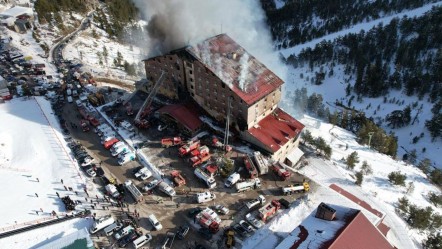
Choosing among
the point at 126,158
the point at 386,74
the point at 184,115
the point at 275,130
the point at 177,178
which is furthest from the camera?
the point at 386,74

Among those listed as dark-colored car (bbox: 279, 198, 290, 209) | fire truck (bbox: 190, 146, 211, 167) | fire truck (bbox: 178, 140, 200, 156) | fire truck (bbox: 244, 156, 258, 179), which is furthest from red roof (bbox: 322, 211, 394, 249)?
fire truck (bbox: 178, 140, 200, 156)

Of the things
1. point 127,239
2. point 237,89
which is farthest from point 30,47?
point 127,239

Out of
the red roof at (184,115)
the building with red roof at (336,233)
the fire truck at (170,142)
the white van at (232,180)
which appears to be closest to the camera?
the building with red roof at (336,233)

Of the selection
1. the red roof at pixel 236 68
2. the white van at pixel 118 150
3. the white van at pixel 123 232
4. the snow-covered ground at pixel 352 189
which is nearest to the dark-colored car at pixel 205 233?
the snow-covered ground at pixel 352 189

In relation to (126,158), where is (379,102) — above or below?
below

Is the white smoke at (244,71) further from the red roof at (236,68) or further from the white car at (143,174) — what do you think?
the white car at (143,174)

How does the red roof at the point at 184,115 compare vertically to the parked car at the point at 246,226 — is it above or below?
above

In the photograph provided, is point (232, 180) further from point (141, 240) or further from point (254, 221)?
point (141, 240)

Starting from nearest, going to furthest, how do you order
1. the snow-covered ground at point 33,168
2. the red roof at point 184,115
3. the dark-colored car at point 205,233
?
the dark-colored car at point 205,233 < the snow-covered ground at point 33,168 < the red roof at point 184,115
